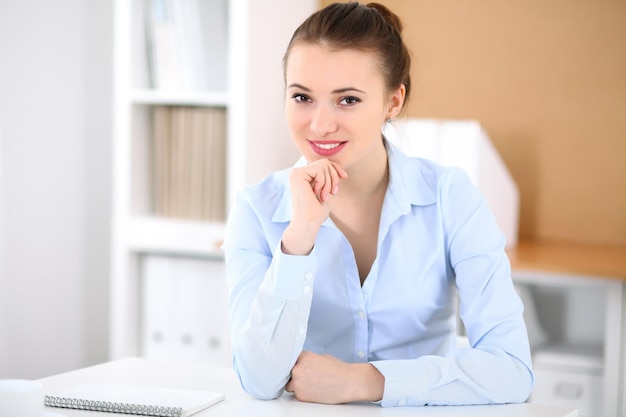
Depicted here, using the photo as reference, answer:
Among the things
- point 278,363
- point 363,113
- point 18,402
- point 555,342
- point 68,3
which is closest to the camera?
point 18,402

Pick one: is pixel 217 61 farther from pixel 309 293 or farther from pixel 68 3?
pixel 309 293

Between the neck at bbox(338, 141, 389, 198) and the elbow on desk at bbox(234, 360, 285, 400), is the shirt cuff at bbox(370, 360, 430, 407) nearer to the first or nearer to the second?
the elbow on desk at bbox(234, 360, 285, 400)

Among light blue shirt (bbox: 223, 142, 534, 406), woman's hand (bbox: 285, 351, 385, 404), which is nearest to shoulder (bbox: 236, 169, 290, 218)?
light blue shirt (bbox: 223, 142, 534, 406)

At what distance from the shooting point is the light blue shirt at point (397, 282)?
4.77ft

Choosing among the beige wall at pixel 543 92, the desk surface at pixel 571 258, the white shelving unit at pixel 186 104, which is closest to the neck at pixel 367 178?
the desk surface at pixel 571 258

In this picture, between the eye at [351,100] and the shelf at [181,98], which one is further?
the shelf at [181,98]

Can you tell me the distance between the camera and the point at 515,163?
3.07m

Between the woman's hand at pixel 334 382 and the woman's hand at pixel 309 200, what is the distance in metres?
0.20

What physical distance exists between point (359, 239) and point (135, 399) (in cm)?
56

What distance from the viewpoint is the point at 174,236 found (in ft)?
9.73

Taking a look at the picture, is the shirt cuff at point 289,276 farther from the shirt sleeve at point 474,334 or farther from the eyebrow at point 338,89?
the eyebrow at point 338,89

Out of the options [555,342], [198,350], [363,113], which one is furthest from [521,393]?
[198,350]

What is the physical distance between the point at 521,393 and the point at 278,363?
1.25 ft

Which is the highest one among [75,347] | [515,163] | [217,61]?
[217,61]
